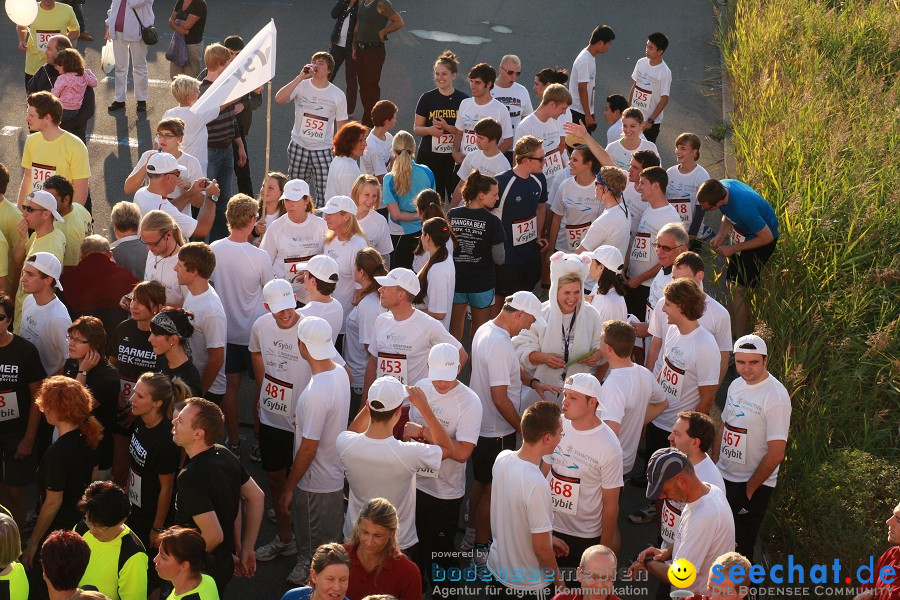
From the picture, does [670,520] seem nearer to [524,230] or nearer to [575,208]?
[524,230]

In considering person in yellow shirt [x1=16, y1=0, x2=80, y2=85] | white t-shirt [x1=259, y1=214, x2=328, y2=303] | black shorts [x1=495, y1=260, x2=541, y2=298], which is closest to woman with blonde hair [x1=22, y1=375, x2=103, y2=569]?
white t-shirt [x1=259, y1=214, x2=328, y2=303]

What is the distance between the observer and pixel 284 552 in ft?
21.6

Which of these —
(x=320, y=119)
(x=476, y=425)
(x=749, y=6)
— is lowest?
(x=476, y=425)

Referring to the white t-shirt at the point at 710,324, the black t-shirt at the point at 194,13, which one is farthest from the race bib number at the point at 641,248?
the black t-shirt at the point at 194,13

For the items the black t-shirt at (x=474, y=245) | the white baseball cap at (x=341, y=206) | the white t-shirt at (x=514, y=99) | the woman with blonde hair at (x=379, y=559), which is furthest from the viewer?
the white t-shirt at (x=514, y=99)

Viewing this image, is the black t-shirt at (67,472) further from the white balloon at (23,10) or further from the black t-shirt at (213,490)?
the white balloon at (23,10)

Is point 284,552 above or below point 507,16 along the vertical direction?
below

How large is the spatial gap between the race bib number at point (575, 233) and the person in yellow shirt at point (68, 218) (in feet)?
13.3

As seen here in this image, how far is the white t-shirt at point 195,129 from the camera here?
936 cm

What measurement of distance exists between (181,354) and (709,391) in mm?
3300

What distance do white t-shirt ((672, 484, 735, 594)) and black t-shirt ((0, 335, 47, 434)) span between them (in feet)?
13.1

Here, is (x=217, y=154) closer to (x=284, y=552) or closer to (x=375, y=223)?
(x=375, y=223)

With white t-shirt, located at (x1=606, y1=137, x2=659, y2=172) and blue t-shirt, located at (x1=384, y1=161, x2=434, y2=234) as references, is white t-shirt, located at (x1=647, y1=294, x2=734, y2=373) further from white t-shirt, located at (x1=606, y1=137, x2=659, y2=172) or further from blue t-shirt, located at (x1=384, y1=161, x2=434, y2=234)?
white t-shirt, located at (x1=606, y1=137, x2=659, y2=172)

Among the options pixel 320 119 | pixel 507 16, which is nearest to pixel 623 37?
pixel 507 16
